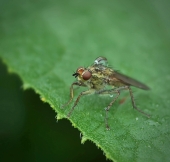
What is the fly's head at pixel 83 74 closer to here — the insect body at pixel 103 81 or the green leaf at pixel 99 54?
the insect body at pixel 103 81

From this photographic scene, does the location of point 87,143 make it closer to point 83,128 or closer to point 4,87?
point 83,128

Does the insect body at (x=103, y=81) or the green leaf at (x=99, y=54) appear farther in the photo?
the insect body at (x=103, y=81)

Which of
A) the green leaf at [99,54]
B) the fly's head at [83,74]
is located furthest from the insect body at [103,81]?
the green leaf at [99,54]

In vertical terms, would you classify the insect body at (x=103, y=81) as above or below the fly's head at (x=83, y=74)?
above

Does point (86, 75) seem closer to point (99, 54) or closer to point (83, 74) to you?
point (83, 74)

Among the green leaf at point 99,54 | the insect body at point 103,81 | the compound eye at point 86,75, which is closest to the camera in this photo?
the green leaf at point 99,54

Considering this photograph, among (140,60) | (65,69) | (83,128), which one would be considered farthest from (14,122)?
(140,60)

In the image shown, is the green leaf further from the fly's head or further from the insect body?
the fly's head

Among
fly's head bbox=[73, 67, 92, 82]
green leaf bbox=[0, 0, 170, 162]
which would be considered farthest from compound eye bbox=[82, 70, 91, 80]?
green leaf bbox=[0, 0, 170, 162]
